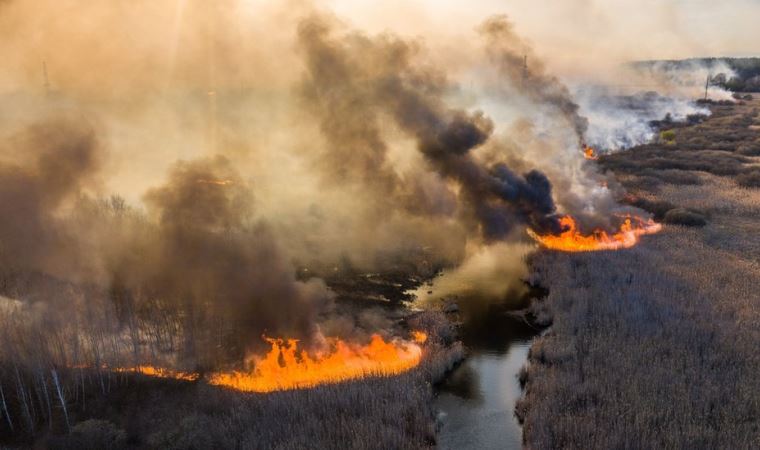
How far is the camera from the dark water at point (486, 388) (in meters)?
27.0

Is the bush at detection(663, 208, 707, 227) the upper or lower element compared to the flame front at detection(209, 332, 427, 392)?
upper

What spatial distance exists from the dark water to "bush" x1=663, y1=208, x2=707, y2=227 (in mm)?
31377

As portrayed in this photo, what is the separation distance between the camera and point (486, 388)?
31422 mm

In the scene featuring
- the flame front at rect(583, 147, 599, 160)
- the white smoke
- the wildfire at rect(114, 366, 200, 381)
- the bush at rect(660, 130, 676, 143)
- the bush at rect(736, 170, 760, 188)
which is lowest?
the wildfire at rect(114, 366, 200, 381)

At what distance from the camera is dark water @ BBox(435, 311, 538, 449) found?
27.0 m

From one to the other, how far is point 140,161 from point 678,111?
431 ft

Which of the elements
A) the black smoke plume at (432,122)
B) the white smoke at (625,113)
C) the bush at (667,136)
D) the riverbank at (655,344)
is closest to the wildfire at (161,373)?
the riverbank at (655,344)

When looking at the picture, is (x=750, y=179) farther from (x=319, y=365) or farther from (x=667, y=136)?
(x=319, y=365)

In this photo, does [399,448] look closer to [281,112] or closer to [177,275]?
[177,275]

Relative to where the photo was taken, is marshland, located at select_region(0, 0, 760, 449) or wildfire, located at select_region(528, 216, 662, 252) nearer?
marshland, located at select_region(0, 0, 760, 449)

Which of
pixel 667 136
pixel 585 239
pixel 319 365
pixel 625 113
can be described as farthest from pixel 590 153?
pixel 319 365

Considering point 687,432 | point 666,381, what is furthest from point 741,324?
point 687,432

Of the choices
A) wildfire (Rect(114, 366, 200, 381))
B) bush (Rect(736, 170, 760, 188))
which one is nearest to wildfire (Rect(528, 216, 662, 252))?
bush (Rect(736, 170, 760, 188))

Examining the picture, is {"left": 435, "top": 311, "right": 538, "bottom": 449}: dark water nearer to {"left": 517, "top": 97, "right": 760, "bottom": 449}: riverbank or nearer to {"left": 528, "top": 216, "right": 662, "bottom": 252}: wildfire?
Result: {"left": 517, "top": 97, "right": 760, "bottom": 449}: riverbank
